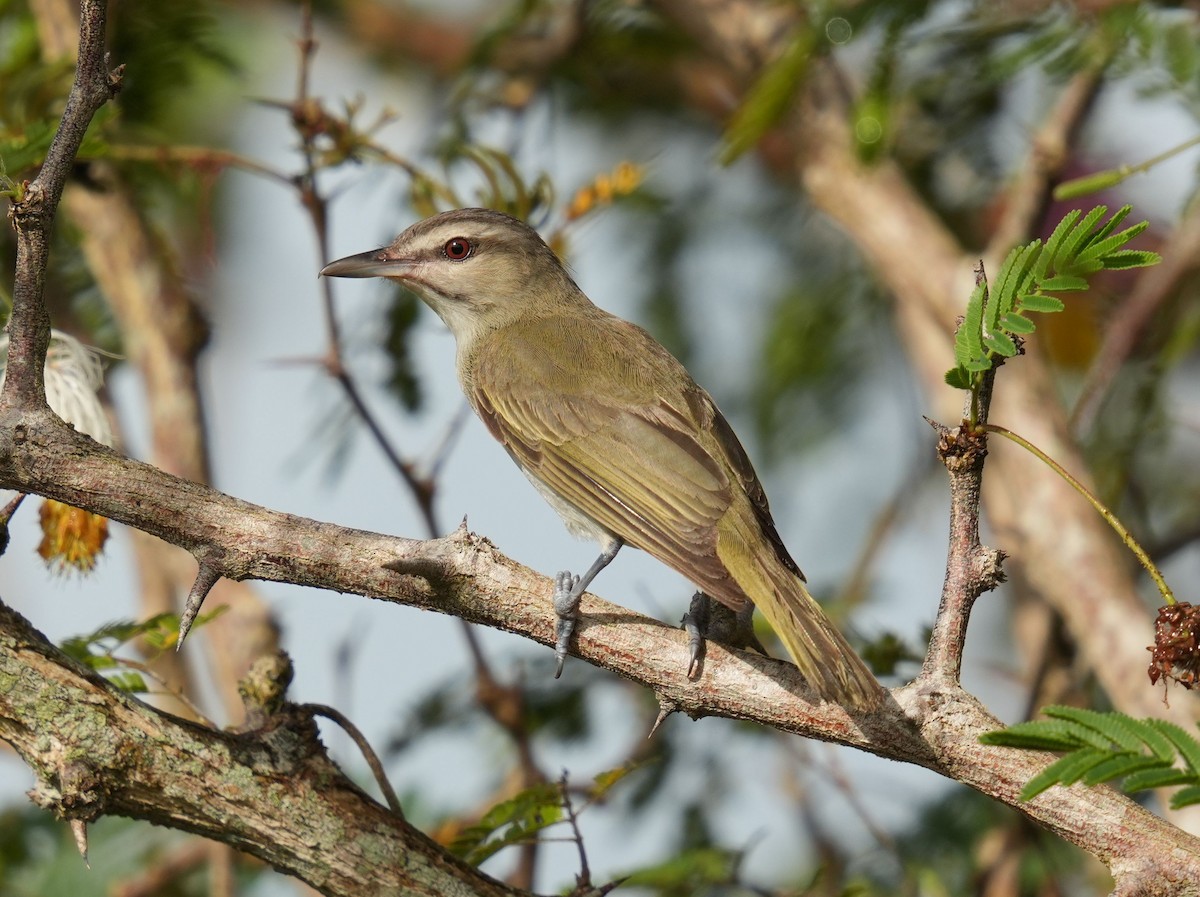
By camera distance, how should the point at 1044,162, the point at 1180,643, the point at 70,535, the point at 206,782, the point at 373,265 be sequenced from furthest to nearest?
the point at 1044,162 → the point at 373,265 → the point at 70,535 → the point at 206,782 → the point at 1180,643

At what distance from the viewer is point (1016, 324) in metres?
2.66

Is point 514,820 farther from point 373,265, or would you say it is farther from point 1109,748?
point 373,265

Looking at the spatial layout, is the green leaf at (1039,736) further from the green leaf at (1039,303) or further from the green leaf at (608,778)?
the green leaf at (608,778)

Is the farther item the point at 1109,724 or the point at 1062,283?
Answer: the point at 1062,283

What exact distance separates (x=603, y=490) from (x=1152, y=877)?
6.51 ft

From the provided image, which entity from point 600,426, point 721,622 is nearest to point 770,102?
point 600,426

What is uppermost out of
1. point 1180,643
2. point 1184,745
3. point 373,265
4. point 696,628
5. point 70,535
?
point 373,265

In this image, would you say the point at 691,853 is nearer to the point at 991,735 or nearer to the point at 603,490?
the point at 603,490

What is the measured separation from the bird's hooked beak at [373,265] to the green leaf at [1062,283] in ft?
8.23

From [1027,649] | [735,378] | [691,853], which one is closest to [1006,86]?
[735,378]

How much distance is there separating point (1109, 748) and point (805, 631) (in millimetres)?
1004

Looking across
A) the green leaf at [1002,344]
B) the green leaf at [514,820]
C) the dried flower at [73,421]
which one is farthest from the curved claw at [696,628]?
the dried flower at [73,421]

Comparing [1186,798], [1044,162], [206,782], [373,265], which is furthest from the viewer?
[1044,162]

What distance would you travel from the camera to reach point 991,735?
2.30 m
